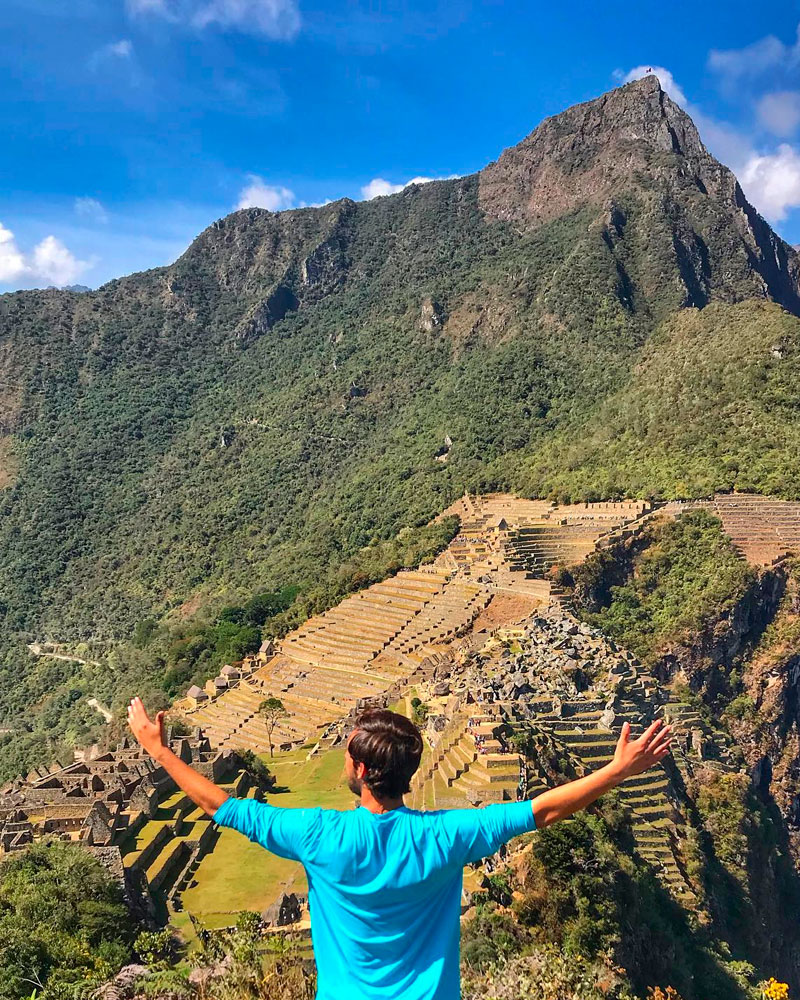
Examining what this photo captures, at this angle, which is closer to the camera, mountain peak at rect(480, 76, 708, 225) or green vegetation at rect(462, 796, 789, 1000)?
green vegetation at rect(462, 796, 789, 1000)

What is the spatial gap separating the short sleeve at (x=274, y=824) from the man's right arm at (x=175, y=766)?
6 centimetres

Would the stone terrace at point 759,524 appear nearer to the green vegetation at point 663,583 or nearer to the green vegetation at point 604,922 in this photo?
the green vegetation at point 663,583

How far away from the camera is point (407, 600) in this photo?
39.8 metres

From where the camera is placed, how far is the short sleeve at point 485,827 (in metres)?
2.97

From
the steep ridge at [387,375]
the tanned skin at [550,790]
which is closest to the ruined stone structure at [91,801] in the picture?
the tanned skin at [550,790]

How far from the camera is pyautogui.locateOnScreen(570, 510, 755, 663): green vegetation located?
1391 inches

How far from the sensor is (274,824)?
3.03 meters

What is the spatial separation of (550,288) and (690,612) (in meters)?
62.7

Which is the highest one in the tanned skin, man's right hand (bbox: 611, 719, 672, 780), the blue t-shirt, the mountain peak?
the mountain peak

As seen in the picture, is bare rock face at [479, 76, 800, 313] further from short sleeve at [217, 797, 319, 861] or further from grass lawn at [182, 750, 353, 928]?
short sleeve at [217, 797, 319, 861]

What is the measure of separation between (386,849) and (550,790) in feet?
2.14

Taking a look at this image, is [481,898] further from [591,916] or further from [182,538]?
[182,538]

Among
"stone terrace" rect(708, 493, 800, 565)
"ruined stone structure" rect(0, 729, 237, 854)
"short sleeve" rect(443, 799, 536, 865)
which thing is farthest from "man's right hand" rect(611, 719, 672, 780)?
"stone terrace" rect(708, 493, 800, 565)

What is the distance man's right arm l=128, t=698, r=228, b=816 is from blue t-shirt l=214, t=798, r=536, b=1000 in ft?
0.23
